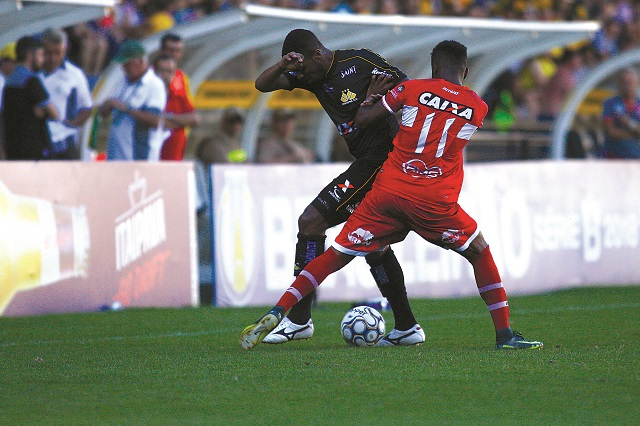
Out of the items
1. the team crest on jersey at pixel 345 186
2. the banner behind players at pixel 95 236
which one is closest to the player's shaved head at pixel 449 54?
the team crest on jersey at pixel 345 186

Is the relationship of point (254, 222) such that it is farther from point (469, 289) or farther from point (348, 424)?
point (348, 424)

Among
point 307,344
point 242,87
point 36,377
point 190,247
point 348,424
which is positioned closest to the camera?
point 348,424

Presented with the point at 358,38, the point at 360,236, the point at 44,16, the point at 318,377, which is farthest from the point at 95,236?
the point at 318,377

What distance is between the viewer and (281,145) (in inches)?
538

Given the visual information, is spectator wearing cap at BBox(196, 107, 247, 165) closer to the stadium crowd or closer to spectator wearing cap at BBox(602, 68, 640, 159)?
the stadium crowd

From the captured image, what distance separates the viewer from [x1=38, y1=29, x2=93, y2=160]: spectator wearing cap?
38.3 ft

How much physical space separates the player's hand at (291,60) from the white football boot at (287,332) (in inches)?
62.7

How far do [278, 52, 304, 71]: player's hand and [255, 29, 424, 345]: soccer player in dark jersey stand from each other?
0.03 meters

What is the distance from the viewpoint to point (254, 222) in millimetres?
11680

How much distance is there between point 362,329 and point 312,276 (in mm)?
530

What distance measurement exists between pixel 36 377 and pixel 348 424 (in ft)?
6.90

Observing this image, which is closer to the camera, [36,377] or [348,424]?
[348,424]

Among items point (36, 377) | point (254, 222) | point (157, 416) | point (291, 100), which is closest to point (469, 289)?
point (254, 222)

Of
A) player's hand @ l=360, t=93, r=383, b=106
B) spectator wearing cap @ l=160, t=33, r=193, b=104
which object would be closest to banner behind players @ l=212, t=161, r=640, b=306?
spectator wearing cap @ l=160, t=33, r=193, b=104
